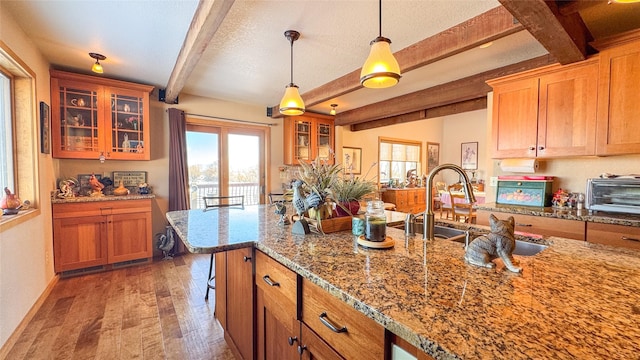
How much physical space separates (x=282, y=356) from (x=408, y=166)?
7.11 metres

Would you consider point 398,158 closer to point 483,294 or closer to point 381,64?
point 381,64

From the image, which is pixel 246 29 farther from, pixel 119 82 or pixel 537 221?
pixel 537 221

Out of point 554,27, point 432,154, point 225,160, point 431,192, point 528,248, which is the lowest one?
point 528,248

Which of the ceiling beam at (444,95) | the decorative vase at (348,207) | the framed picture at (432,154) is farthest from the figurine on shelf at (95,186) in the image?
the framed picture at (432,154)

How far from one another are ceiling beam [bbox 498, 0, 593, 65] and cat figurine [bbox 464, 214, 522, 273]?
1264 millimetres

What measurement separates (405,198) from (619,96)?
4.52 meters

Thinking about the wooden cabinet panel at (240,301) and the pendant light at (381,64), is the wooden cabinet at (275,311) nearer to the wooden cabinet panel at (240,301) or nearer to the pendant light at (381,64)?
the wooden cabinet panel at (240,301)

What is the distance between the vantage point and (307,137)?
5301 mm

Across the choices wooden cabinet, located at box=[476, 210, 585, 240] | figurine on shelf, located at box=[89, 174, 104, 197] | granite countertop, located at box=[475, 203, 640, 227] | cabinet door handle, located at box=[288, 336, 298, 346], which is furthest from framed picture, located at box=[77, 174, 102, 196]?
wooden cabinet, located at box=[476, 210, 585, 240]

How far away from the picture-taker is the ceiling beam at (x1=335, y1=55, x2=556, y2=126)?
294cm

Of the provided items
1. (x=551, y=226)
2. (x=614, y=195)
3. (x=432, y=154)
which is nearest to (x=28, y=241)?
(x=551, y=226)

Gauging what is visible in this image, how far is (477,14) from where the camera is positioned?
6.76 feet

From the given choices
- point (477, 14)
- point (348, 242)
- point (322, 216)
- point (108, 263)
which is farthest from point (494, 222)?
point (108, 263)

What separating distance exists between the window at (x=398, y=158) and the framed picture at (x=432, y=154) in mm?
415
